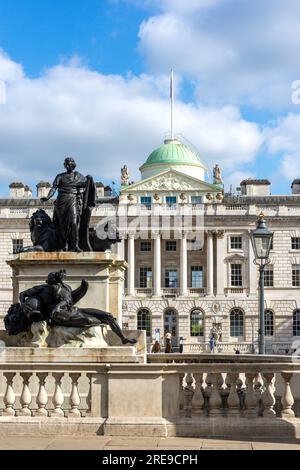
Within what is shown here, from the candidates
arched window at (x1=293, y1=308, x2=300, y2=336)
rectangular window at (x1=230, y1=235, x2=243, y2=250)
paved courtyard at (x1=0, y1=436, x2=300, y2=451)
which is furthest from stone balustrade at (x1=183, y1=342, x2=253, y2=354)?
paved courtyard at (x1=0, y1=436, x2=300, y2=451)

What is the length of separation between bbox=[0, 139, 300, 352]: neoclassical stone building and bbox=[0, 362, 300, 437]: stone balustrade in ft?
243

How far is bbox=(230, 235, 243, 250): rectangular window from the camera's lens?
295 ft

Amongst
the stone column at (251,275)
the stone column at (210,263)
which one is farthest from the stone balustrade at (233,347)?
the stone column at (210,263)

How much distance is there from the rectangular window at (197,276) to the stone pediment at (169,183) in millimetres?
8884

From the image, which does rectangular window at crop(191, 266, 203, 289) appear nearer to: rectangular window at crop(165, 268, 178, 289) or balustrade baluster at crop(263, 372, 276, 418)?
rectangular window at crop(165, 268, 178, 289)

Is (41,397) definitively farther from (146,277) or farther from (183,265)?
(146,277)

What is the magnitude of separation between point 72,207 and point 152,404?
5.49 metres

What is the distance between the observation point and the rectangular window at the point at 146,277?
9093 centimetres

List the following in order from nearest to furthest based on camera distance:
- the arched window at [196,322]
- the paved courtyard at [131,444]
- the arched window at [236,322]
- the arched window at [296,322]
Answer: the paved courtyard at [131,444]
the arched window at [296,322]
the arched window at [236,322]
the arched window at [196,322]

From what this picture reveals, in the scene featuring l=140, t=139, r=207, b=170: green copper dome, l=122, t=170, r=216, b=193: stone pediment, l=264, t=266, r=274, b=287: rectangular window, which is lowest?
l=264, t=266, r=274, b=287: rectangular window

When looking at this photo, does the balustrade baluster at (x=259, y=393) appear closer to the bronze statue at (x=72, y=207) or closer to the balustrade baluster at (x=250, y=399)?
the balustrade baluster at (x=250, y=399)

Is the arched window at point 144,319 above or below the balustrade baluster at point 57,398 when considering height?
above

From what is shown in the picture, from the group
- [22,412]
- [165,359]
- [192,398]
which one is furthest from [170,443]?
[165,359]
